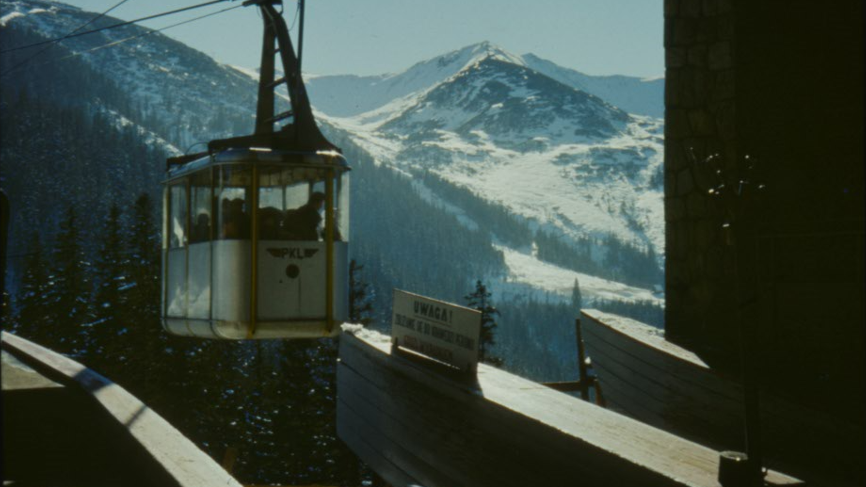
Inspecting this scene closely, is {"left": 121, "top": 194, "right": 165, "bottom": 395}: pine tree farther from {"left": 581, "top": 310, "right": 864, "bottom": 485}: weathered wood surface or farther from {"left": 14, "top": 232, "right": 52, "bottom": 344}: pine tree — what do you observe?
{"left": 581, "top": 310, "right": 864, "bottom": 485}: weathered wood surface

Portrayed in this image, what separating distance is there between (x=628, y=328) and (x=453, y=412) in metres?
3.19

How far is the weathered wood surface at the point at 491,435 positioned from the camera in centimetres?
397

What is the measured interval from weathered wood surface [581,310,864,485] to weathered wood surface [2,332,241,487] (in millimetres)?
3697

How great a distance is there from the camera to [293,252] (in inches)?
445

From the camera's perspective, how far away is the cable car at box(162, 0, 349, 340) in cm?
1098

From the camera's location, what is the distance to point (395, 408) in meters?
6.55

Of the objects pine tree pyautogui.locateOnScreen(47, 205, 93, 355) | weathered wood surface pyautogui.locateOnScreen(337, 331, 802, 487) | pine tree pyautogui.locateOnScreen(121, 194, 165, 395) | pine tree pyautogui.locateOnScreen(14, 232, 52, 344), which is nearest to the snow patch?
weathered wood surface pyautogui.locateOnScreen(337, 331, 802, 487)

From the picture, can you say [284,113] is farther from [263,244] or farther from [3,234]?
[3,234]

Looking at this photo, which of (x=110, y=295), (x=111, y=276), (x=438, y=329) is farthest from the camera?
(x=111, y=276)

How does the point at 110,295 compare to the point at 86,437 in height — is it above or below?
below

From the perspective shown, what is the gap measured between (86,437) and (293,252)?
6648mm

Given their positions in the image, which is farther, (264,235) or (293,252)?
(293,252)

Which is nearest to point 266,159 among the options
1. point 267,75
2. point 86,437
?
point 267,75

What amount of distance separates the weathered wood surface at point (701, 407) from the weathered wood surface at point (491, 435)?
137cm
